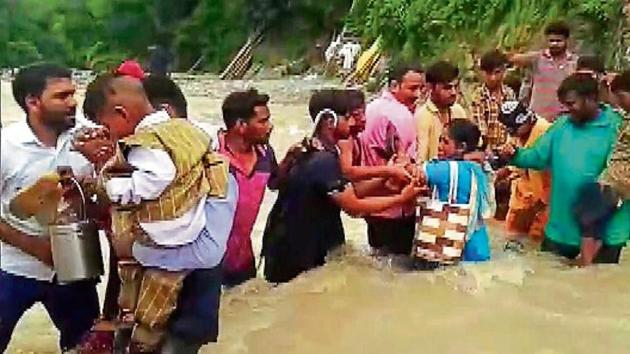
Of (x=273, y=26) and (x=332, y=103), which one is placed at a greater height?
(x=332, y=103)

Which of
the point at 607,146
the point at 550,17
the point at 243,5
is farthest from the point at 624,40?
the point at 243,5

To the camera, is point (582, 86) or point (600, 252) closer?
point (582, 86)

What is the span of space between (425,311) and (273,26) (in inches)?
1080

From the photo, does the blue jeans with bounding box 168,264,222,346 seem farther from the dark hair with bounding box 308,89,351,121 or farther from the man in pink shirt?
the man in pink shirt

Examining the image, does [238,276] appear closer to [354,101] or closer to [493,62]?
[354,101]

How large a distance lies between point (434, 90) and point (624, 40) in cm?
615

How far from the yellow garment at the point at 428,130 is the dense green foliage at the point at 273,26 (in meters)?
2.02

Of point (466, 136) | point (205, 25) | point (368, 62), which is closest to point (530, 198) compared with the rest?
point (466, 136)

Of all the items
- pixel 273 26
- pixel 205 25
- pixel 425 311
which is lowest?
pixel 205 25

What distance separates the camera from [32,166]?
13.8 ft

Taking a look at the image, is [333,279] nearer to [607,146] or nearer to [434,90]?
[434,90]

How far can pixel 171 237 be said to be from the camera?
366 cm

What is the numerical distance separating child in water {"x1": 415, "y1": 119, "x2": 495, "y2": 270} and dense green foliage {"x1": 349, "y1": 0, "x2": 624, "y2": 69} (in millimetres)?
6652

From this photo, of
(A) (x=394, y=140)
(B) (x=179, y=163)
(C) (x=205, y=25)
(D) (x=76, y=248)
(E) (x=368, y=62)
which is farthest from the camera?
(C) (x=205, y=25)
